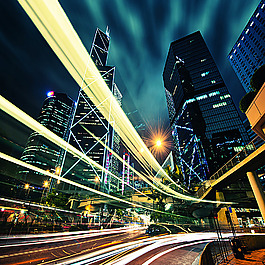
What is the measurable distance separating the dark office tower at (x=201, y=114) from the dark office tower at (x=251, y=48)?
16940 millimetres

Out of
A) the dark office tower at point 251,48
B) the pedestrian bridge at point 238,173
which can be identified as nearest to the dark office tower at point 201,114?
the dark office tower at point 251,48

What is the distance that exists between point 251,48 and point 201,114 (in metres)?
58.3

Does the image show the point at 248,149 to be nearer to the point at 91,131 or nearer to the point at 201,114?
the point at 201,114

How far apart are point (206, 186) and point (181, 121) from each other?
146 meters

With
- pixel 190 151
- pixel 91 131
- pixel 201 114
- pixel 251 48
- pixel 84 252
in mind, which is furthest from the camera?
pixel 91 131

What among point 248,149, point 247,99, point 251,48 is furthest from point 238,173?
point 251,48

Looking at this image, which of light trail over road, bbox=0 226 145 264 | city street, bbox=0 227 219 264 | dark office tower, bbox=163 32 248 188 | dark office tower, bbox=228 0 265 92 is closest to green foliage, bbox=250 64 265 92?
city street, bbox=0 227 219 264

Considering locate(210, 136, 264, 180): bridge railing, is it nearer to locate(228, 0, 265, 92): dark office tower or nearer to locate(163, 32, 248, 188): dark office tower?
locate(163, 32, 248, 188): dark office tower

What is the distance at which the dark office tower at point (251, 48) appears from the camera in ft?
325

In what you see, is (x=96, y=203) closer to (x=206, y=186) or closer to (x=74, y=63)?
(x=206, y=186)

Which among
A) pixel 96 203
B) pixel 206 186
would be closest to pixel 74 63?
pixel 206 186

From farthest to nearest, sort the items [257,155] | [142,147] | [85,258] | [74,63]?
[142,147] < [74,63] < [257,155] < [85,258]

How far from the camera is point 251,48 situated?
10869cm

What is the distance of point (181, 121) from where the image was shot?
162 meters
